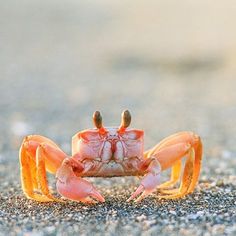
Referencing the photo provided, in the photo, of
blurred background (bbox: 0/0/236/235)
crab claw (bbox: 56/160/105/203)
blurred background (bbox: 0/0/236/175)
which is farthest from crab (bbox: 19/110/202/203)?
blurred background (bbox: 0/0/236/175)

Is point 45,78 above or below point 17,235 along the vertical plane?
above

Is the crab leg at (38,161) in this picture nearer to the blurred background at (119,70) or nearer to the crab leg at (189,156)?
the crab leg at (189,156)

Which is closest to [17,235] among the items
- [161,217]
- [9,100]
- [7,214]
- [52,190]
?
[7,214]

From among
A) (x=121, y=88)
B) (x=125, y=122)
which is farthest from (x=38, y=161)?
(x=121, y=88)

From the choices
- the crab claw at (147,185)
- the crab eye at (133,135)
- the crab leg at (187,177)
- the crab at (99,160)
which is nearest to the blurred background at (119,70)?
the crab leg at (187,177)

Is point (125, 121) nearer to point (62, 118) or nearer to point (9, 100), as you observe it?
point (62, 118)

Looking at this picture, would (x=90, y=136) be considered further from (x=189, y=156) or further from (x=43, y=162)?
(x=189, y=156)
